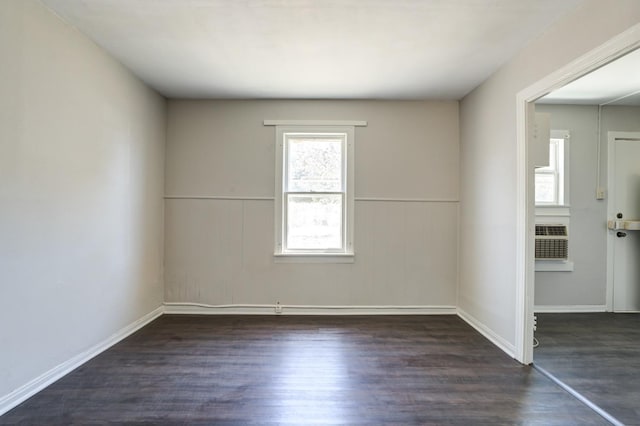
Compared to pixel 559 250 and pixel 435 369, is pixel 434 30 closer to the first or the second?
pixel 435 369

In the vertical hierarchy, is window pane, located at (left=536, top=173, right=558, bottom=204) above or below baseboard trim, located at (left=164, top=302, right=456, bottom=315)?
above

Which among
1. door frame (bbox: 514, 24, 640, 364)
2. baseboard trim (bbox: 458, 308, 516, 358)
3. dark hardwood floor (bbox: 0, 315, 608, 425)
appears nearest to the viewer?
dark hardwood floor (bbox: 0, 315, 608, 425)

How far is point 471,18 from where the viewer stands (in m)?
2.16

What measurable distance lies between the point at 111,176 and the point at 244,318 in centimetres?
196

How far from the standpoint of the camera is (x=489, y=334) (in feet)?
9.98

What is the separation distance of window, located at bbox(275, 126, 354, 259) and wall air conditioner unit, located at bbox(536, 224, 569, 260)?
2.33 m

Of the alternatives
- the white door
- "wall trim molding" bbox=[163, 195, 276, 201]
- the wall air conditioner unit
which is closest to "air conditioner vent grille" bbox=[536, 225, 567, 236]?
the wall air conditioner unit

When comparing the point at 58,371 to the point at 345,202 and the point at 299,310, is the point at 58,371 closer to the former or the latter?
the point at 299,310

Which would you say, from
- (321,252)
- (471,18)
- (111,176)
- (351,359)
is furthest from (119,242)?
(471,18)

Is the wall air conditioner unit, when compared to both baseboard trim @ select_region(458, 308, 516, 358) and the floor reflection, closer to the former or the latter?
baseboard trim @ select_region(458, 308, 516, 358)

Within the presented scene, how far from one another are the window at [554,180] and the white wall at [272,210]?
1.15 metres

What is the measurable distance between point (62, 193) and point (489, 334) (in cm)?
377

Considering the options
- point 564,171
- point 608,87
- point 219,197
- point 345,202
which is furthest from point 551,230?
point 219,197

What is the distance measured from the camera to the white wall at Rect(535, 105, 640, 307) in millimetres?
3912
